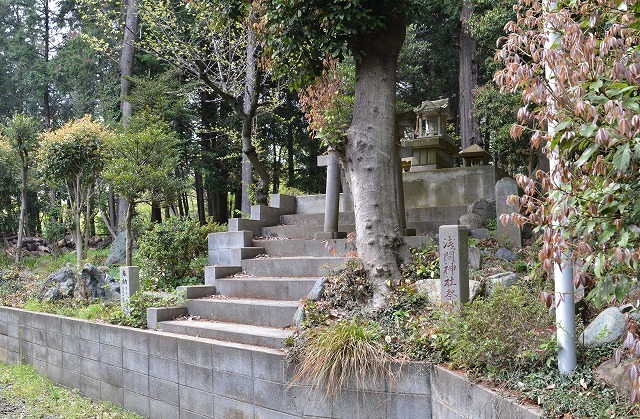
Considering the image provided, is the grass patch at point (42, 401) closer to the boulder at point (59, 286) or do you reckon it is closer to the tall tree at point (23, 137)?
the boulder at point (59, 286)

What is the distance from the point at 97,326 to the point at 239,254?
2.20 meters

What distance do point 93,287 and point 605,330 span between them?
866 centimetres

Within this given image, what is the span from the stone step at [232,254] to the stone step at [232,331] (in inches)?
57.4

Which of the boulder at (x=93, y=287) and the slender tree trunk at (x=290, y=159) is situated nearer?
the boulder at (x=93, y=287)

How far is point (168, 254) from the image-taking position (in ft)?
29.9

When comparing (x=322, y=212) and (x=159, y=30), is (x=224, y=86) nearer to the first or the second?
(x=159, y=30)

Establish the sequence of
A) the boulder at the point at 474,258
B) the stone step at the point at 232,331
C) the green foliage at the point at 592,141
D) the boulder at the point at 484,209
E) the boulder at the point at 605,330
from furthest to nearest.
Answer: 1. the boulder at the point at 484,209
2. the boulder at the point at 474,258
3. the stone step at the point at 232,331
4. the boulder at the point at 605,330
5. the green foliage at the point at 592,141

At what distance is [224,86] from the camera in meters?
11.2

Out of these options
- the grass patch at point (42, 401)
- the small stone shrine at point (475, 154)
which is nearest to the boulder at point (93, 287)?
the grass patch at point (42, 401)

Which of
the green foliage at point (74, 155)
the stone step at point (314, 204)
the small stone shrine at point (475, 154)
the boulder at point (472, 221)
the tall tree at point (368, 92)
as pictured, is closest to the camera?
the tall tree at point (368, 92)

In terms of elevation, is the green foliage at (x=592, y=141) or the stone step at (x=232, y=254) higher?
the green foliage at (x=592, y=141)

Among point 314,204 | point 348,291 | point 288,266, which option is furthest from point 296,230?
point 348,291

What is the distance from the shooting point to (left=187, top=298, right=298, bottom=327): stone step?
652cm

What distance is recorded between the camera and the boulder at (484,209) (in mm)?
8477
